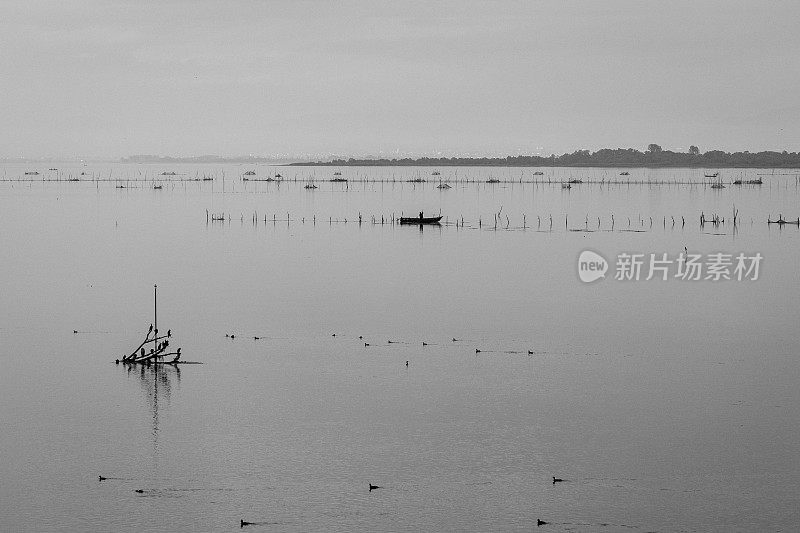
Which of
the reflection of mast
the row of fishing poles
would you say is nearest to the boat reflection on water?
the reflection of mast

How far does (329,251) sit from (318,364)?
72.7ft

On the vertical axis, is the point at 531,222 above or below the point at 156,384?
above

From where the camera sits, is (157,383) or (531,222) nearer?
(157,383)

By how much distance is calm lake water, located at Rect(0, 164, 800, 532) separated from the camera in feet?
40.2

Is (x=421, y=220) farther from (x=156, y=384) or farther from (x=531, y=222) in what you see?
(x=156, y=384)

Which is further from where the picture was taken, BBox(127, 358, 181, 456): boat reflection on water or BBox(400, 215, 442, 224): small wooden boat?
BBox(400, 215, 442, 224): small wooden boat

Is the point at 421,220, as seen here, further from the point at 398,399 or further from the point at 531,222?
the point at 398,399

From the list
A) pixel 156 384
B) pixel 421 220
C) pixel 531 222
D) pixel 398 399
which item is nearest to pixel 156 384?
pixel 156 384

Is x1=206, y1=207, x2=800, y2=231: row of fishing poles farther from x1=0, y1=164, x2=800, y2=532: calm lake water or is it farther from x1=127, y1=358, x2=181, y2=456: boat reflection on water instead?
x1=127, y1=358, x2=181, y2=456: boat reflection on water

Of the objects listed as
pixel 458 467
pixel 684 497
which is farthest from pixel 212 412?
pixel 684 497

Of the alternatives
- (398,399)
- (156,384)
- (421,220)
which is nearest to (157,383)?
A: (156,384)

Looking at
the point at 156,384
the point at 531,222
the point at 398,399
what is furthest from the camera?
the point at 531,222

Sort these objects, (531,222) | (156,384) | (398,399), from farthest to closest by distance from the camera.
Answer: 1. (531,222)
2. (156,384)
3. (398,399)

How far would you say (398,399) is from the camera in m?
16.7
